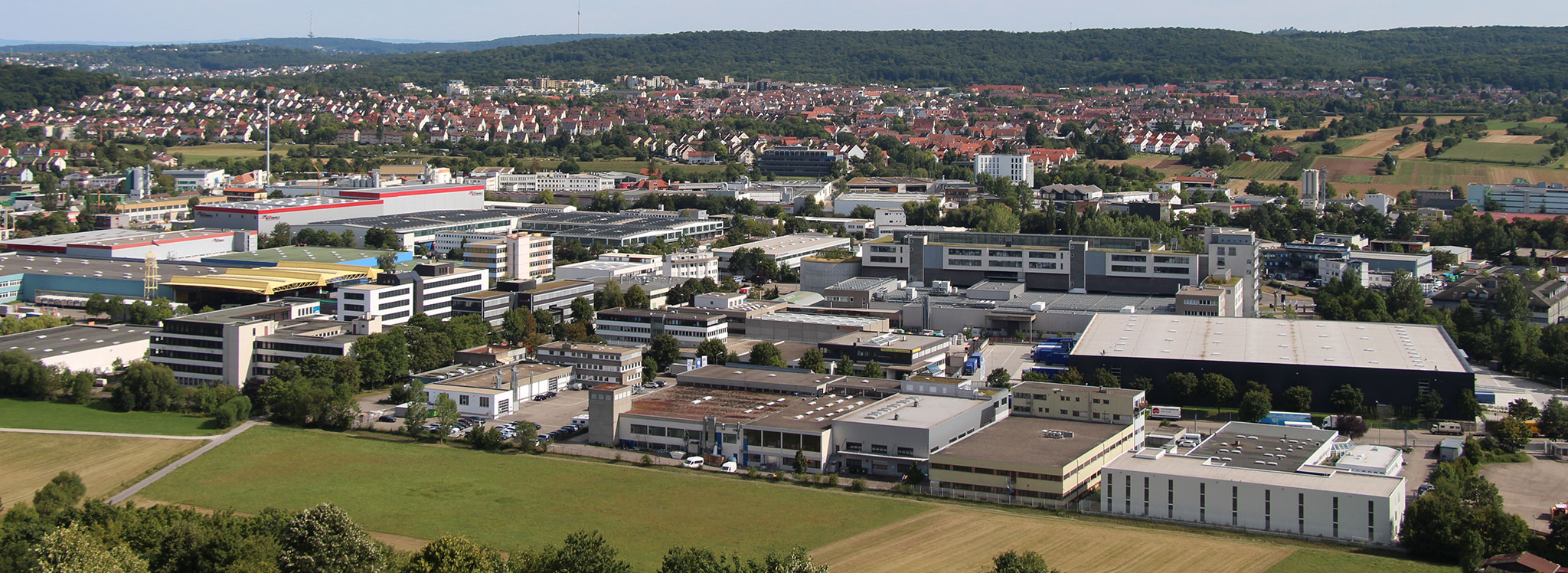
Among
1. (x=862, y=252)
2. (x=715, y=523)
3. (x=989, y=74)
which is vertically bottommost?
(x=715, y=523)

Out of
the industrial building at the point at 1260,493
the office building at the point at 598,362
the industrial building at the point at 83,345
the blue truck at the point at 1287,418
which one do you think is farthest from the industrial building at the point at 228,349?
the blue truck at the point at 1287,418

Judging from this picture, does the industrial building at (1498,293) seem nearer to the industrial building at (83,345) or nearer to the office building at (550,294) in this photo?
the office building at (550,294)

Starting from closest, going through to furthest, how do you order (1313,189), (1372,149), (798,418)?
(798,418) < (1313,189) < (1372,149)

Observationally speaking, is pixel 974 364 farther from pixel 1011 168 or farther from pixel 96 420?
pixel 1011 168

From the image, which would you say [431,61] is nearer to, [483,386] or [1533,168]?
[1533,168]

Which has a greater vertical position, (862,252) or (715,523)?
(862,252)

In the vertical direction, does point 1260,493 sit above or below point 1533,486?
above

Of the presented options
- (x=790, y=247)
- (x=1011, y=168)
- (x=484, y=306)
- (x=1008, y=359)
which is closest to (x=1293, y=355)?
(x=1008, y=359)

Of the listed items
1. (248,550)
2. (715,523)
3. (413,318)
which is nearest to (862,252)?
(413,318)
